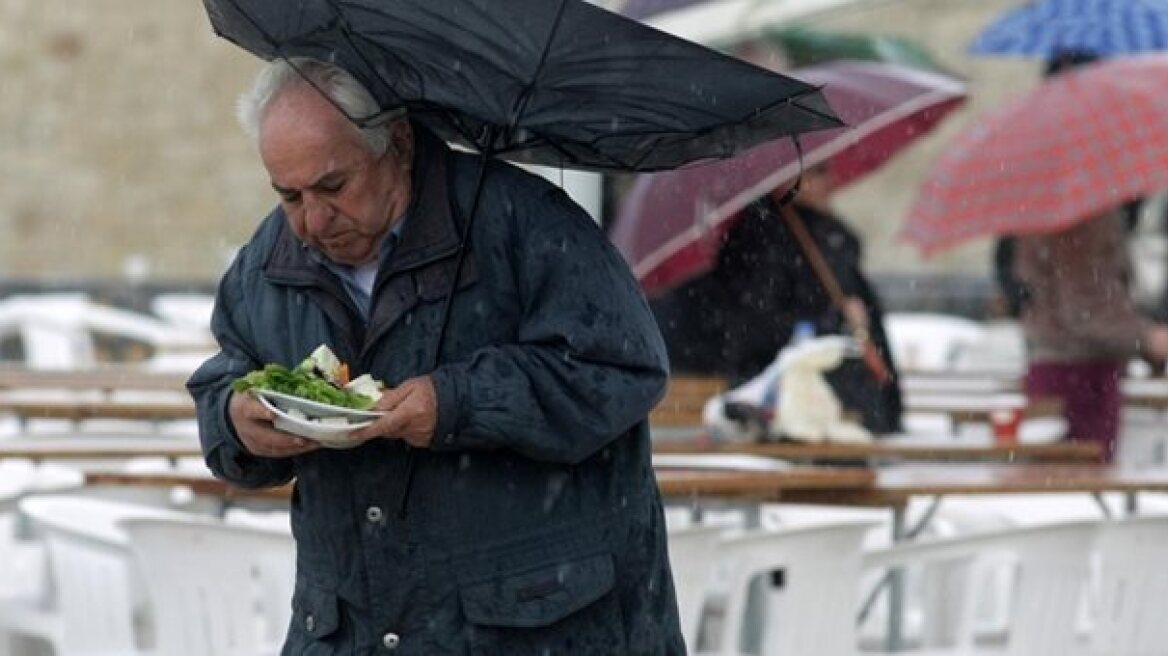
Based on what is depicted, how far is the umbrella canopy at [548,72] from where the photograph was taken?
4156 millimetres

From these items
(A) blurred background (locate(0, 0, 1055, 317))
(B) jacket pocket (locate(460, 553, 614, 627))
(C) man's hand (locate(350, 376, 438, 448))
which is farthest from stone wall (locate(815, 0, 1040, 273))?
(C) man's hand (locate(350, 376, 438, 448))

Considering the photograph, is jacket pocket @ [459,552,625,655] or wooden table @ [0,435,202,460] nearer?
jacket pocket @ [459,552,625,655]

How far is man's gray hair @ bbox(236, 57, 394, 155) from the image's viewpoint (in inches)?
158

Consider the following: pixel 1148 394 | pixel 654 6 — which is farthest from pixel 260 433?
pixel 1148 394

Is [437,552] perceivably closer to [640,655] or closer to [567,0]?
[640,655]

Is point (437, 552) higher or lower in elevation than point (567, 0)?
lower

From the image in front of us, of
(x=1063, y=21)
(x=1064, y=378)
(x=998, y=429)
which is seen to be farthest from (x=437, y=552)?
(x=1063, y=21)

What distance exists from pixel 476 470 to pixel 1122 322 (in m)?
7.03

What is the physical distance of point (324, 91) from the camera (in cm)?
400

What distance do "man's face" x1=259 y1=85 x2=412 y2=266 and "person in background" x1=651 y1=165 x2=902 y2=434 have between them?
5141 mm

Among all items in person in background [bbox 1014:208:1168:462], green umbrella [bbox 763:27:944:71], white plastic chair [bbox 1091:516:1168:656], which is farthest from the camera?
green umbrella [bbox 763:27:944:71]

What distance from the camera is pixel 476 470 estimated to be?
405cm

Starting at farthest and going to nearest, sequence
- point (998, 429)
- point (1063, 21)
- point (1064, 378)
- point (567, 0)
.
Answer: point (1063, 21) → point (1064, 378) → point (998, 429) → point (567, 0)

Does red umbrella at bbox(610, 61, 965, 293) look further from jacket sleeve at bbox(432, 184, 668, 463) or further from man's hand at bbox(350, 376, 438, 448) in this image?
man's hand at bbox(350, 376, 438, 448)
